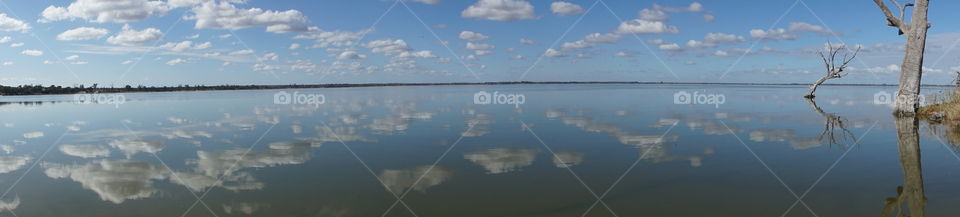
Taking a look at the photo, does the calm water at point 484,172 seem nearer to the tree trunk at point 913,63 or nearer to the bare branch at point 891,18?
the tree trunk at point 913,63

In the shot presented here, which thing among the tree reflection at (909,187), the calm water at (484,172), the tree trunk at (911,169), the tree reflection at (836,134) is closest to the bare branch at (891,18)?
the tree reflection at (836,134)

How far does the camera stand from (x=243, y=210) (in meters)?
5.98

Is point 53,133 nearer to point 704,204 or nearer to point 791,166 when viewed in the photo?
point 704,204

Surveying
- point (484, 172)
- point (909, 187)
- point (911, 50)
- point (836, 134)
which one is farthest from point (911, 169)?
point (911, 50)

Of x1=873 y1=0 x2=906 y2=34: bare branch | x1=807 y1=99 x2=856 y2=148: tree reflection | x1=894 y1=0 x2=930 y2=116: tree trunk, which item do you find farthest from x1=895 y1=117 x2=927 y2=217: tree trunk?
x1=873 y1=0 x2=906 y2=34: bare branch

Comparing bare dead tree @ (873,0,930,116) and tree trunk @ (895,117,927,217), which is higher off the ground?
bare dead tree @ (873,0,930,116)

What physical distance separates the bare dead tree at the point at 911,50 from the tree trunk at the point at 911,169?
4400mm

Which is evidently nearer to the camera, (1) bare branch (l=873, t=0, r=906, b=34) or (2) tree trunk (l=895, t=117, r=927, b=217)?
(2) tree trunk (l=895, t=117, r=927, b=217)

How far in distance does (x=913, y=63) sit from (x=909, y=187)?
585 inches

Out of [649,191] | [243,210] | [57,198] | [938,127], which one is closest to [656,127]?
[938,127]

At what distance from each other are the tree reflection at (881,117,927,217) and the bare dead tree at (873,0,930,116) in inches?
304

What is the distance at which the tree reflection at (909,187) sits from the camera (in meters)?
5.69

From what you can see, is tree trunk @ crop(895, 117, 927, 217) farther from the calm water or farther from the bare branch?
the bare branch

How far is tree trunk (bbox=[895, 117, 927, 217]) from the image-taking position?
597 cm
